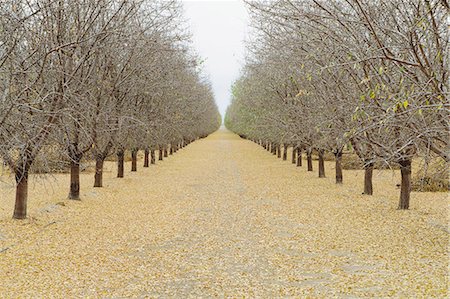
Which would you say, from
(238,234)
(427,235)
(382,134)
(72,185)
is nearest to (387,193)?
(382,134)

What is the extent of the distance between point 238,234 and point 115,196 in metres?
7.05

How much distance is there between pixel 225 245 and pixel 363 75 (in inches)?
187

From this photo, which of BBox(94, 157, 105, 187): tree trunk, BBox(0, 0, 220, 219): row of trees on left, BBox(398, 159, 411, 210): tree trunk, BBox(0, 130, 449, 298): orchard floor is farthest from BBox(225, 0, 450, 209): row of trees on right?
BBox(94, 157, 105, 187): tree trunk

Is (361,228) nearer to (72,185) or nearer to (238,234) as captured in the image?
(238,234)

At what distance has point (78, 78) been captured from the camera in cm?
1239

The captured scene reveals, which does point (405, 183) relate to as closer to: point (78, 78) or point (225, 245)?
point (225, 245)

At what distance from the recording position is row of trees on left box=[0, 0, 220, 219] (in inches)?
360

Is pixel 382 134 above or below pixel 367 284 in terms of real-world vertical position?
above

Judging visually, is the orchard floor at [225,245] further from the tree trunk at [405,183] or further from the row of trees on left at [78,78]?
the row of trees on left at [78,78]

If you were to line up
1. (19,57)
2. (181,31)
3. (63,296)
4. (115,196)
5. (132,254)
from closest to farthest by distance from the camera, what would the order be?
(63,296) < (132,254) < (19,57) < (115,196) < (181,31)

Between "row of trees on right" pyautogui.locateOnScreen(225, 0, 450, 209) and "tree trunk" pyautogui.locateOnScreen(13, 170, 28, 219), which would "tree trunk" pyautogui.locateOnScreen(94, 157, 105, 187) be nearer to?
"tree trunk" pyautogui.locateOnScreen(13, 170, 28, 219)

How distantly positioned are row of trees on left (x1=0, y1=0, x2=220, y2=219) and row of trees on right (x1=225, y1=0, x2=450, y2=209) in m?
3.55

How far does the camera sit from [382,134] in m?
12.3

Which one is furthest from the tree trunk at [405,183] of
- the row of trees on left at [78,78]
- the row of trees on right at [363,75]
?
the row of trees on left at [78,78]
